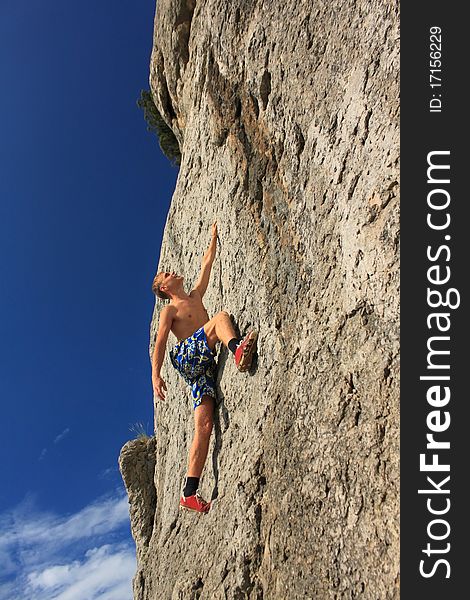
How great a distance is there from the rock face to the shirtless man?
0.49 feet

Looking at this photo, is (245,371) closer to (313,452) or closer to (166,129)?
(313,452)

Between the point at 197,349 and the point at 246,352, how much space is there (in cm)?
108

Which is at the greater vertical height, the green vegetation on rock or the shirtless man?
the green vegetation on rock

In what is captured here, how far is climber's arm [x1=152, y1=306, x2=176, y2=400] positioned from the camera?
629cm

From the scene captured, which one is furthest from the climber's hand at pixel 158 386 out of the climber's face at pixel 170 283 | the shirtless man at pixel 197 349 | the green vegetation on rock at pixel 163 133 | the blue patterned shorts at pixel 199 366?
the green vegetation on rock at pixel 163 133

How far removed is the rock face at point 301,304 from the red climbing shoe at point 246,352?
10 cm

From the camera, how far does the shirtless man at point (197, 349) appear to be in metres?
5.62

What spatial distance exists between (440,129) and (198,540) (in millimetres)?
4507

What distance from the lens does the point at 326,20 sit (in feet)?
15.3

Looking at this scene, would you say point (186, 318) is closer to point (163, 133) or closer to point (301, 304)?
point (301, 304)

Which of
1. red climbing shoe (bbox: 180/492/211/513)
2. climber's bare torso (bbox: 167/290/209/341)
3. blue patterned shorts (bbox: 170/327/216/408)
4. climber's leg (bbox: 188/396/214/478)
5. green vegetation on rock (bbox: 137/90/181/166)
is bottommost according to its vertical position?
red climbing shoe (bbox: 180/492/211/513)

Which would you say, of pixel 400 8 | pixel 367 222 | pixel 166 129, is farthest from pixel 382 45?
pixel 166 129

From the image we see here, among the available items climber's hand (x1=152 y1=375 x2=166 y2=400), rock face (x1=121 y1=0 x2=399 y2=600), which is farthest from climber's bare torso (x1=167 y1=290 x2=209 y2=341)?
climber's hand (x1=152 y1=375 x2=166 y2=400)

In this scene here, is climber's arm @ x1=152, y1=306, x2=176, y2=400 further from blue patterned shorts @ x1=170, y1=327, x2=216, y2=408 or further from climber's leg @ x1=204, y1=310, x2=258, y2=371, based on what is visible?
climber's leg @ x1=204, y1=310, x2=258, y2=371
